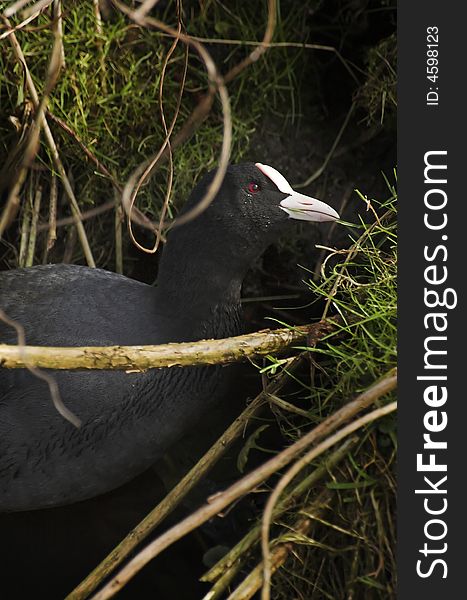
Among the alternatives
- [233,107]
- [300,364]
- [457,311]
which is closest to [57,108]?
[233,107]

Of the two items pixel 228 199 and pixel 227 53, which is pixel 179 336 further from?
pixel 227 53

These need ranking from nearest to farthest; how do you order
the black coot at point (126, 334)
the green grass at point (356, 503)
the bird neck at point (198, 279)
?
the green grass at point (356, 503)
the black coot at point (126, 334)
the bird neck at point (198, 279)

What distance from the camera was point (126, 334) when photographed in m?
1.63

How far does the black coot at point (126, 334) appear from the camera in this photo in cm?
159

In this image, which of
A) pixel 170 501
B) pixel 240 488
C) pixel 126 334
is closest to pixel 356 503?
pixel 240 488

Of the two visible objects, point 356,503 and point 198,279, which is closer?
point 356,503

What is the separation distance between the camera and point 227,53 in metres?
2.21

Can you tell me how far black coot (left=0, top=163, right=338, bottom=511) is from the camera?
1.59m

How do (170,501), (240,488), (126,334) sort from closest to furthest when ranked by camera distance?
(240,488)
(170,501)
(126,334)

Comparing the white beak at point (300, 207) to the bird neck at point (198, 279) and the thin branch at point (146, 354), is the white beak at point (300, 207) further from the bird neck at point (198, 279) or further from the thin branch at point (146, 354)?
the thin branch at point (146, 354)

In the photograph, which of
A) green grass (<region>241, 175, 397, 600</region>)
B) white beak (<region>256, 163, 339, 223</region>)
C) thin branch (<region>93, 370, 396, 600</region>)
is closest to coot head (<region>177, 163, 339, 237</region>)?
white beak (<region>256, 163, 339, 223</region>)

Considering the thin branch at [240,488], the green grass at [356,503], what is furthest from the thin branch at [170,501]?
the thin branch at [240,488]

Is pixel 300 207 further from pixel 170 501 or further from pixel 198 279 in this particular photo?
pixel 170 501

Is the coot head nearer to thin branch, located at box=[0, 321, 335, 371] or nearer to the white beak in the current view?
the white beak
